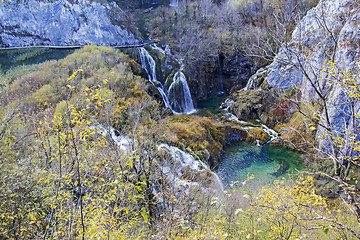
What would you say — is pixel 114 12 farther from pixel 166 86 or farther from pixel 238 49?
pixel 238 49

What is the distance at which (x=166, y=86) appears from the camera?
23609mm

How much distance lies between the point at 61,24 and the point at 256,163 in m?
27.5

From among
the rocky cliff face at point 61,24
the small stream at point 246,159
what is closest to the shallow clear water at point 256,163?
the small stream at point 246,159

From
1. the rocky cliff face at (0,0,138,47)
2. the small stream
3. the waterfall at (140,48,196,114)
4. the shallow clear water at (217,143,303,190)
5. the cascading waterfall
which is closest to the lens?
the shallow clear water at (217,143,303,190)

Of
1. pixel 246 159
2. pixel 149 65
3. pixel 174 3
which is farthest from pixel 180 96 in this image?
pixel 174 3

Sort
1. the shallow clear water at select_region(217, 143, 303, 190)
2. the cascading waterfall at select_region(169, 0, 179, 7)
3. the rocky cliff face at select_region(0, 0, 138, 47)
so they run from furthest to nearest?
1. the cascading waterfall at select_region(169, 0, 179, 7)
2. the rocky cliff face at select_region(0, 0, 138, 47)
3. the shallow clear water at select_region(217, 143, 303, 190)

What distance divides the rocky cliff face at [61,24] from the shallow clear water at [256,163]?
2219 cm

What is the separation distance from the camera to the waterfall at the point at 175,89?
22.9 meters

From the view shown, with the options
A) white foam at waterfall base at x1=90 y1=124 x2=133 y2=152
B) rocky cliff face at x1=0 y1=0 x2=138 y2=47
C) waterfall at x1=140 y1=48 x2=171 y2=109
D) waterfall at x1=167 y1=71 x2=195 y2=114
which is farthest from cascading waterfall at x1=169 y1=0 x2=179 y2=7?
white foam at waterfall base at x1=90 y1=124 x2=133 y2=152

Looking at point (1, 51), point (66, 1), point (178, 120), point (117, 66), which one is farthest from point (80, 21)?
point (178, 120)

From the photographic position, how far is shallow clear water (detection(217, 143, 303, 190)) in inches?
525

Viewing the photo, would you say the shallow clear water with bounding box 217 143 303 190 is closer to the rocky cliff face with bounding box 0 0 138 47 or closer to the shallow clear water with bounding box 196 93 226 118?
the shallow clear water with bounding box 196 93 226 118

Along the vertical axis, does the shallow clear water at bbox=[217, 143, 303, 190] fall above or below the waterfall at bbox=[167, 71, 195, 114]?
below

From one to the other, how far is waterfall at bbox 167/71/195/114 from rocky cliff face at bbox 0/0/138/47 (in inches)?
426
